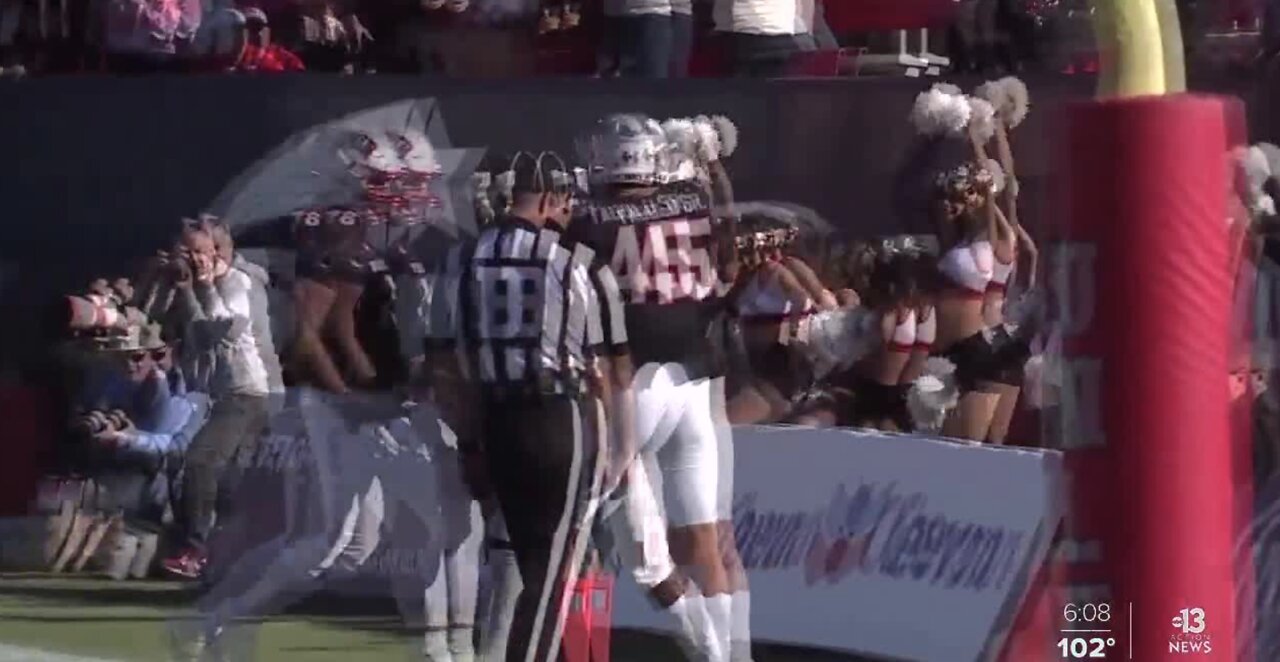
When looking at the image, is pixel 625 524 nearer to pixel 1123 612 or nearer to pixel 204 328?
pixel 204 328

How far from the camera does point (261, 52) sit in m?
4.24

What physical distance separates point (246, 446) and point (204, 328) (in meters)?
0.28

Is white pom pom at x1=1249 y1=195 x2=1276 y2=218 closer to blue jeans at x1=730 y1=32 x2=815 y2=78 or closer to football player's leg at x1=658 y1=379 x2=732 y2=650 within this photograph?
blue jeans at x1=730 y1=32 x2=815 y2=78

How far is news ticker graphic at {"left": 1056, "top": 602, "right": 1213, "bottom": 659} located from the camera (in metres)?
1.77

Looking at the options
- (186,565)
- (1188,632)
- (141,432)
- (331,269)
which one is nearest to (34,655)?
(186,565)

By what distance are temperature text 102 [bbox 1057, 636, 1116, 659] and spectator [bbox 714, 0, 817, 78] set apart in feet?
7.98

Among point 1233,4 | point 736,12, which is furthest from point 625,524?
point 1233,4

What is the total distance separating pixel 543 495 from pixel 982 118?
125 cm

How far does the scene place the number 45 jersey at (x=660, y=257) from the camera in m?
4.48

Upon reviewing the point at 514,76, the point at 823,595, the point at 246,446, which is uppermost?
the point at 514,76

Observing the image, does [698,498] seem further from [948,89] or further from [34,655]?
[34,655]

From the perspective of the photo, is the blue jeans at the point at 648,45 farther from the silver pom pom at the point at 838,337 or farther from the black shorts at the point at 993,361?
the black shorts at the point at 993,361

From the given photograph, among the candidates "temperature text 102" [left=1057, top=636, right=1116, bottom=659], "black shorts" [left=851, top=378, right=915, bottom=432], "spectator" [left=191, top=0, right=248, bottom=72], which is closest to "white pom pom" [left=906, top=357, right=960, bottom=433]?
"black shorts" [left=851, top=378, right=915, bottom=432]

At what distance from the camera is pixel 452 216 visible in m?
4.47
